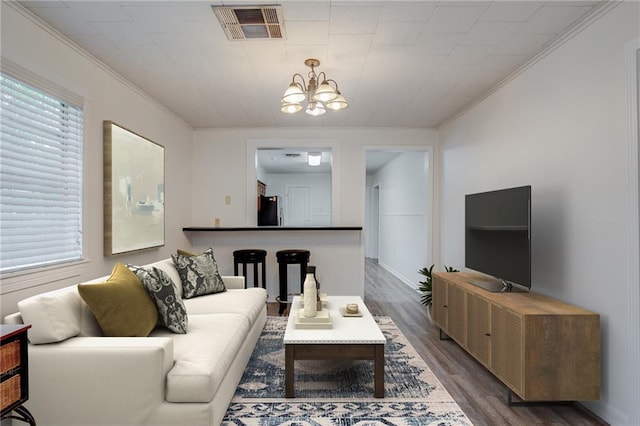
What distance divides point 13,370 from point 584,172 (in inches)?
128

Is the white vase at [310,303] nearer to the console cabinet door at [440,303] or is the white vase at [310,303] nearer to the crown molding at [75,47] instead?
the console cabinet door at [440,303]

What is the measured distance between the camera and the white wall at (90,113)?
83.7 inches

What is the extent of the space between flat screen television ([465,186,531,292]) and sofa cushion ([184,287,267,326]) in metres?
1.91

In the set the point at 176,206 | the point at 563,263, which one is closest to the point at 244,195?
the point at 176,206

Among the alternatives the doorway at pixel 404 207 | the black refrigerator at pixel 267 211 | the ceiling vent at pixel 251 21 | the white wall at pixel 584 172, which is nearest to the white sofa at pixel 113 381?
the ceiling vent at pixel 251 21

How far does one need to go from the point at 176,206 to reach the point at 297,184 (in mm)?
5691

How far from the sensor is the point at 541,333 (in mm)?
2086

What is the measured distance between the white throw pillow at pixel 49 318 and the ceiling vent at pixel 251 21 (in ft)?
6.10

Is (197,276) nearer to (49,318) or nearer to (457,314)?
(49,318)

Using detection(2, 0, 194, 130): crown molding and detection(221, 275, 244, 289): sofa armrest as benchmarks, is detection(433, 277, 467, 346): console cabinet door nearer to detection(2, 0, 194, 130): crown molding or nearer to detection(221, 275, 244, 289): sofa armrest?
detection(221, 275, 244, 289): sofa armrest

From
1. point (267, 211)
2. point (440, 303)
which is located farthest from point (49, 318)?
point (267, 211)

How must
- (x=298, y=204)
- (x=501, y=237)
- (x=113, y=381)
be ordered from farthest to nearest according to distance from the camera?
1. (x=298, y=204)
2. (x=501, y=237)
3. (x=113, y=381)

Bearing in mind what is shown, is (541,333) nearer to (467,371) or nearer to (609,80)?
(467,371)

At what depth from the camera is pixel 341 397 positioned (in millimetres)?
2312
